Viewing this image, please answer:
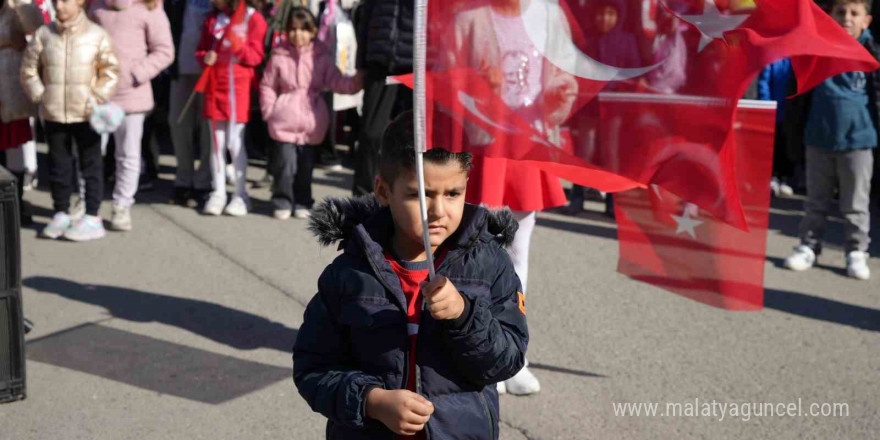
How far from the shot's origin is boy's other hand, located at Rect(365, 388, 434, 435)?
7.96ft

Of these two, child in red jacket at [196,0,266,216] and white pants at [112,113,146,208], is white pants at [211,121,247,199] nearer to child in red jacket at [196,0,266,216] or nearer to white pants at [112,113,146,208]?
child in red jacket at [196,0,266,216]

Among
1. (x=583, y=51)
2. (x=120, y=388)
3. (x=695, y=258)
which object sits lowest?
(x=120, y=388)

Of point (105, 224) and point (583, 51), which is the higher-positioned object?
point (583, 51)

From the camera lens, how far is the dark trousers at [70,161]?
7371mm

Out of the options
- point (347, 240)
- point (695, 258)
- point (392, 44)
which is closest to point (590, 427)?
point (695, 258)

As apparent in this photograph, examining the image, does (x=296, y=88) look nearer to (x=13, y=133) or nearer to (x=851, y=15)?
(x=13, y=133)

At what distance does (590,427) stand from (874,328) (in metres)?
2.38

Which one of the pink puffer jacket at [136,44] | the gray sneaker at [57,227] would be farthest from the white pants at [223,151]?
the gray sneaker at [57,227]

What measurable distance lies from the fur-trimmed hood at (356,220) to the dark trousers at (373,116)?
14.8ft

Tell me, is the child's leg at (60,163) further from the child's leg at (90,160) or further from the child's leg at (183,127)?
the child's leg at (183,127)

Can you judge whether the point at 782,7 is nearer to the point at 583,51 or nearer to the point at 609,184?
the point at 583,51

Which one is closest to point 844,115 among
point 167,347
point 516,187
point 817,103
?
point 817,103

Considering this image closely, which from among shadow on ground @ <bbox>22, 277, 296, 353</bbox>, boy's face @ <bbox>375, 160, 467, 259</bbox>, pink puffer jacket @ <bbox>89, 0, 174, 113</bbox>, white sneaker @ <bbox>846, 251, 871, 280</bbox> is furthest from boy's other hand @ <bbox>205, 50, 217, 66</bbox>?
boy's face @ <bbox>375, 160, 467, 259</bbox>

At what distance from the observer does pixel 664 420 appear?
14.7ft
